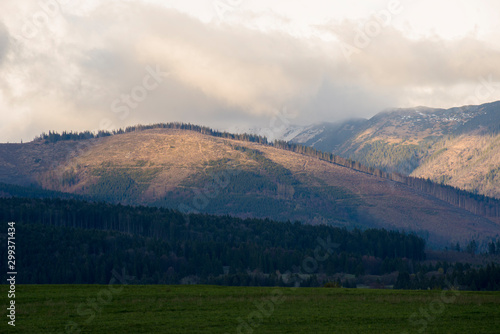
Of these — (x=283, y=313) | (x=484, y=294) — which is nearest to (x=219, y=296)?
(x=283, y=313)

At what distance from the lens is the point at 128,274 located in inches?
6614

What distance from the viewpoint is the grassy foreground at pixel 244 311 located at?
54.0 m

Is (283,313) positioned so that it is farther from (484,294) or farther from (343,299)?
(484,294)

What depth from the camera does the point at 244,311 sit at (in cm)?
6256

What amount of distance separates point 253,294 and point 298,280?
88.8 metres

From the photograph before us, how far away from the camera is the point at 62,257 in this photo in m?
173

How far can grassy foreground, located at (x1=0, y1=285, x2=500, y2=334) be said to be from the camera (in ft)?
177

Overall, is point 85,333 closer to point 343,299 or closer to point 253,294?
point 253,294

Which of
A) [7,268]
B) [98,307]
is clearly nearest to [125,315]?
[98,307]

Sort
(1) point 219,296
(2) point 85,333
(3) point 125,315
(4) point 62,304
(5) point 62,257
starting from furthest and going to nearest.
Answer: (5) point 62,257, (1) point 219,296, (4) point 62,304, (3) point 125,315, (2) point 85,333

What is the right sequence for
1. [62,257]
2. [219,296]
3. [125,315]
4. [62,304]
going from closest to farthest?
[125,315] < [62,304] < [219,296] < [62,257]

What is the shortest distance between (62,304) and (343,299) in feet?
→ 102

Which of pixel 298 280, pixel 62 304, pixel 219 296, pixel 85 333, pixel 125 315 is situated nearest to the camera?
pixel 85 333

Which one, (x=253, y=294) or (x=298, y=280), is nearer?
(x=253, y=294)
